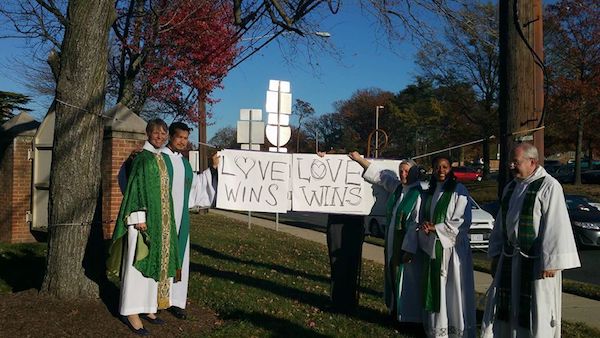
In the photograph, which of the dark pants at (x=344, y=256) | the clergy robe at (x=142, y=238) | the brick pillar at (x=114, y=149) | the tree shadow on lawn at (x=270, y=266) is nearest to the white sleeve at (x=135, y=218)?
the clergy robe at (x=142, y=238)

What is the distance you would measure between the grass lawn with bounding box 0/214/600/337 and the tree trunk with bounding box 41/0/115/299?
1.49m

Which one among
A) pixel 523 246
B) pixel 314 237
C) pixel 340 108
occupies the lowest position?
pixel 314 237

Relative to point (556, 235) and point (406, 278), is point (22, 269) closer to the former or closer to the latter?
point (406, 278)

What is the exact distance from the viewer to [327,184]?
6938 mm

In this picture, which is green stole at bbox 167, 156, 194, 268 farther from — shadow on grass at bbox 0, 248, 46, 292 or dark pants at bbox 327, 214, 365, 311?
shadow on grass at bbox 0, 248, 46, 292

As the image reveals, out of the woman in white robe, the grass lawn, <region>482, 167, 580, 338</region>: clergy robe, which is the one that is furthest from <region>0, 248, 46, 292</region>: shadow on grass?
<region>482, 167, 580, 338</region>: clergy robe

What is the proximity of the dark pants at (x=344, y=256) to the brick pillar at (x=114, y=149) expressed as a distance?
595cm

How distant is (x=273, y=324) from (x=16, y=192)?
7983 millimetres

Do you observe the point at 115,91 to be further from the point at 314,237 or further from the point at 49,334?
→ the point at 49,334

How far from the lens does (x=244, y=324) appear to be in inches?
242

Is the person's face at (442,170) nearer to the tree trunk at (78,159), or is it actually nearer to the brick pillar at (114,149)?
the tree trunk at (78,159)

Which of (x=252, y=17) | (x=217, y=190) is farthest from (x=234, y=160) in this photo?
(x=252, y=17)

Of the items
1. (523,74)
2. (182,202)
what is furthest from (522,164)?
(182,202)

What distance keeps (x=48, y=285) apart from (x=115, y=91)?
1844 cm
